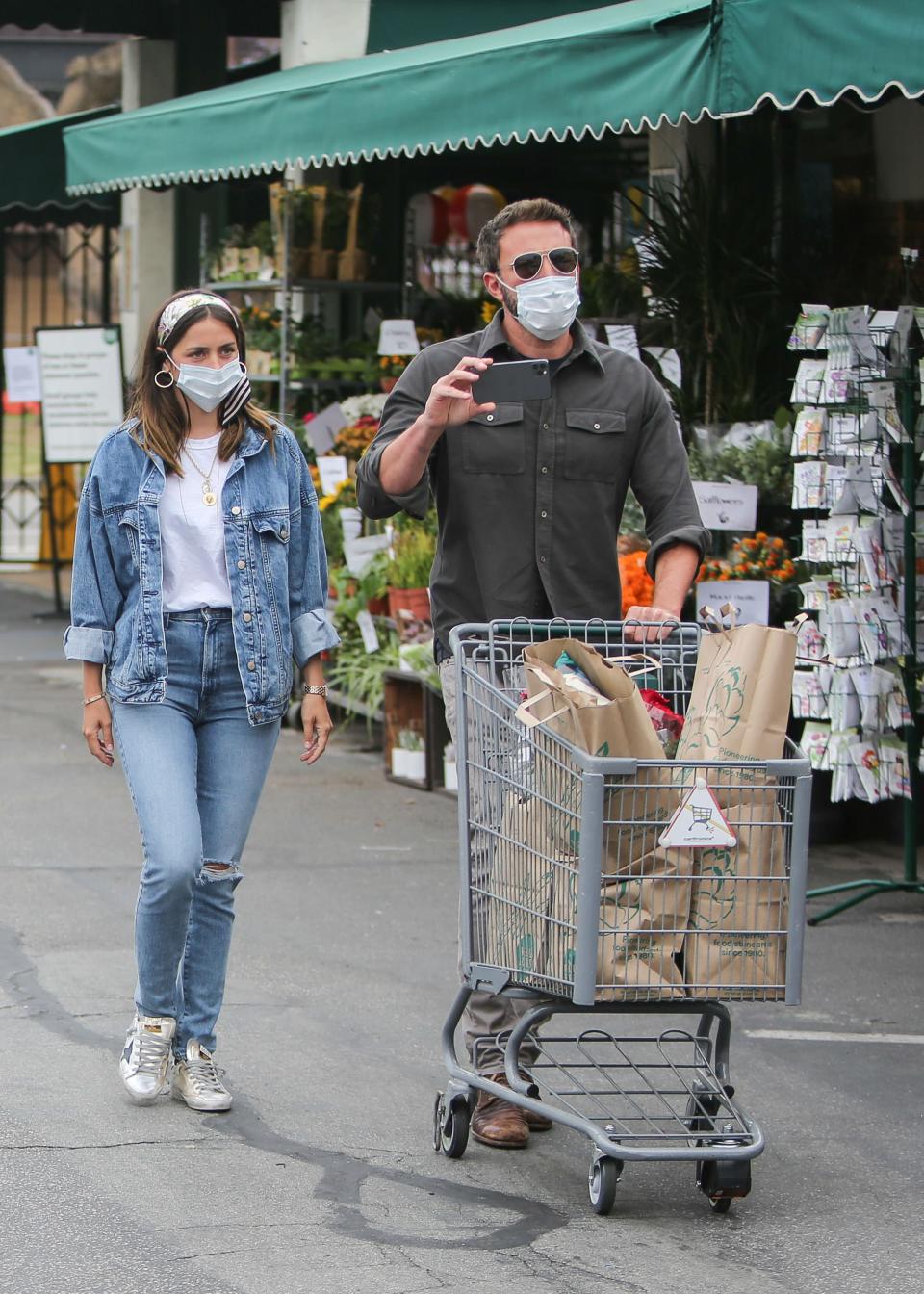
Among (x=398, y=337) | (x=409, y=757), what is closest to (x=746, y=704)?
(x=409, y=757)

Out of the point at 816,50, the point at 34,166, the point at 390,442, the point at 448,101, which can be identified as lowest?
the point at 390,442

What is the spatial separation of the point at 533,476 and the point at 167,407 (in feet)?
2.98

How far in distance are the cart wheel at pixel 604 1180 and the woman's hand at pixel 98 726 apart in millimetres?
1529

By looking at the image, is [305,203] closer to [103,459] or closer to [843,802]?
[843,802]

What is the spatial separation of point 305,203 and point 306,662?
602 cm

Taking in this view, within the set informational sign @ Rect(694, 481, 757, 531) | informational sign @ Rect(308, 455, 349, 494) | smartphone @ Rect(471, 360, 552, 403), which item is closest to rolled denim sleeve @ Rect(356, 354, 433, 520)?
smartphone @ Rect(471, 360, 552, 403)

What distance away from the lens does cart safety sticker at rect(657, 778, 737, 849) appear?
398 centimetres

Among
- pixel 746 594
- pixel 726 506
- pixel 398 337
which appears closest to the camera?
pixel 746 594

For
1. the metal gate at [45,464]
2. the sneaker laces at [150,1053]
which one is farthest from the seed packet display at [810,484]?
the metal gate at [45,464]

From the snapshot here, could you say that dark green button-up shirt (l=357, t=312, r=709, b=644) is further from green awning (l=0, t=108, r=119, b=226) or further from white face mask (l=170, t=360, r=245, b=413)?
green awning (l=0, t=108, r=119, b=226)

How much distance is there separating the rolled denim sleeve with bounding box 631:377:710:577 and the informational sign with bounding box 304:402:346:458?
18.0ft

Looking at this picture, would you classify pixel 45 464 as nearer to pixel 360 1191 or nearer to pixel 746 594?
pixel 746 594

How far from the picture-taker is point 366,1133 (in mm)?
4785

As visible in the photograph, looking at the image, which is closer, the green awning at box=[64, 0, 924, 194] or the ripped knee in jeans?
the ripped knee in jeans
